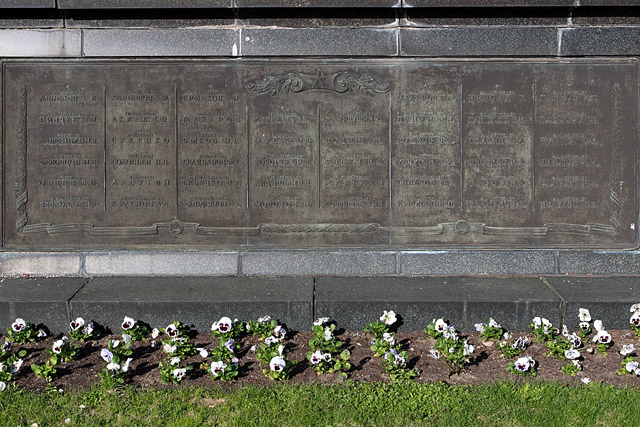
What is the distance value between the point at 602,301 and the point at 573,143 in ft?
6.23

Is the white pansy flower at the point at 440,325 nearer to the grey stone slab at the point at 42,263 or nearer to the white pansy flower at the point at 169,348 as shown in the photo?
the white pansy flower at the point at 169,348

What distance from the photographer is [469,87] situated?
6406mm

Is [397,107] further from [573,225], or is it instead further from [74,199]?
[74,199]

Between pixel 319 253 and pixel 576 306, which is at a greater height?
pixel 319 253

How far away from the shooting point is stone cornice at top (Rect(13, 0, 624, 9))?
6.17 m

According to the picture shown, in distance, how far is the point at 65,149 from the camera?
641cm

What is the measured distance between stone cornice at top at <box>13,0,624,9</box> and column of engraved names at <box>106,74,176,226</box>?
73cm

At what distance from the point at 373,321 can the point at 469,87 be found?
2.82m

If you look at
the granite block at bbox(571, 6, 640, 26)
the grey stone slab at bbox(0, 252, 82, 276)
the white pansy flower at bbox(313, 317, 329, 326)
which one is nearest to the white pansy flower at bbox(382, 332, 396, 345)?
the white pansy flower at bbox(313, 317, 329, 326)

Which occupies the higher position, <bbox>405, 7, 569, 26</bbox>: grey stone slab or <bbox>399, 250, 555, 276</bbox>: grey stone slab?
<bbox>405, 7, 569, 26</bbox>: grey stone slab

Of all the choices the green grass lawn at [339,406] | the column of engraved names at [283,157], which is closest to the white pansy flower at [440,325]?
the green grass lawn at [339,406]

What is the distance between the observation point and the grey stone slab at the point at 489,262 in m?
6.41

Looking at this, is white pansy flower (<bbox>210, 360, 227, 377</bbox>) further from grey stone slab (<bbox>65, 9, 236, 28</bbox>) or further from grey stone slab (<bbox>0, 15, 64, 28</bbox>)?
grey stone slab (<bbox>0, 15, 64, 28</bbox>)

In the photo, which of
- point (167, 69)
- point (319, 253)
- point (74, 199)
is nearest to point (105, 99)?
point (167, 69)
